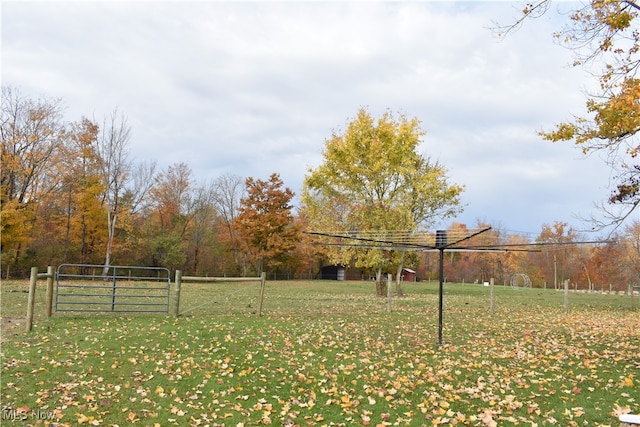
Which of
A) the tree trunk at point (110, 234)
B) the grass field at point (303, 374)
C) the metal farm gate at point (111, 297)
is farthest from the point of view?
the tree trunk at point (110, 234)

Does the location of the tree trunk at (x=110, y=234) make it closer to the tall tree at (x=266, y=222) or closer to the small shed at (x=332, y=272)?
the tall tree at (x=266, y=222)

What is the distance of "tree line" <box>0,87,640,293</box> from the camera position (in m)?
25.0

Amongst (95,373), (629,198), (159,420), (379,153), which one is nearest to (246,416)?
(159,420)

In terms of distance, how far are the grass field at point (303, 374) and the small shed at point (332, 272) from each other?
50.0 metres

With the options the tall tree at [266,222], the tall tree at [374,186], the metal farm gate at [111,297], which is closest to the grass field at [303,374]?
the metal farm gate at [111,297]

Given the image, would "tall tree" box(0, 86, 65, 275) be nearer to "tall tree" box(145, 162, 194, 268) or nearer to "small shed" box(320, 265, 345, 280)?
"tall tree" box(145, 162, 194, 268)

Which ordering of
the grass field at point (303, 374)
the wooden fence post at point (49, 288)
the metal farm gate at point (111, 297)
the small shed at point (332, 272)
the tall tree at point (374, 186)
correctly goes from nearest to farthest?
the grass field at point (303, 374), the wooden fence post at point (49, 288), the metal farm gate at point (111, 297), the tall tree at point (374, 186), the small shed at point (332, 272)

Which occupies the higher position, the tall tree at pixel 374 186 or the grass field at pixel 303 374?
the tall tree at pixel 374 186

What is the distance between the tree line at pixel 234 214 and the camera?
25.0m

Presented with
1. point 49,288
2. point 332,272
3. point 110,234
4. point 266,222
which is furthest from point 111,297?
point 332,272

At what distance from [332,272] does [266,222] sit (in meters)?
19.3

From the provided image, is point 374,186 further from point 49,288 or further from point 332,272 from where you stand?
point 332,272

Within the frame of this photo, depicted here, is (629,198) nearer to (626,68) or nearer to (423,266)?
(626,68)

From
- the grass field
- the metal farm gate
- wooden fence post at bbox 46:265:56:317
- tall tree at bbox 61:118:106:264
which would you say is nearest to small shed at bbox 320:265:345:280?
tall tree at bbox 61:118:106:264
